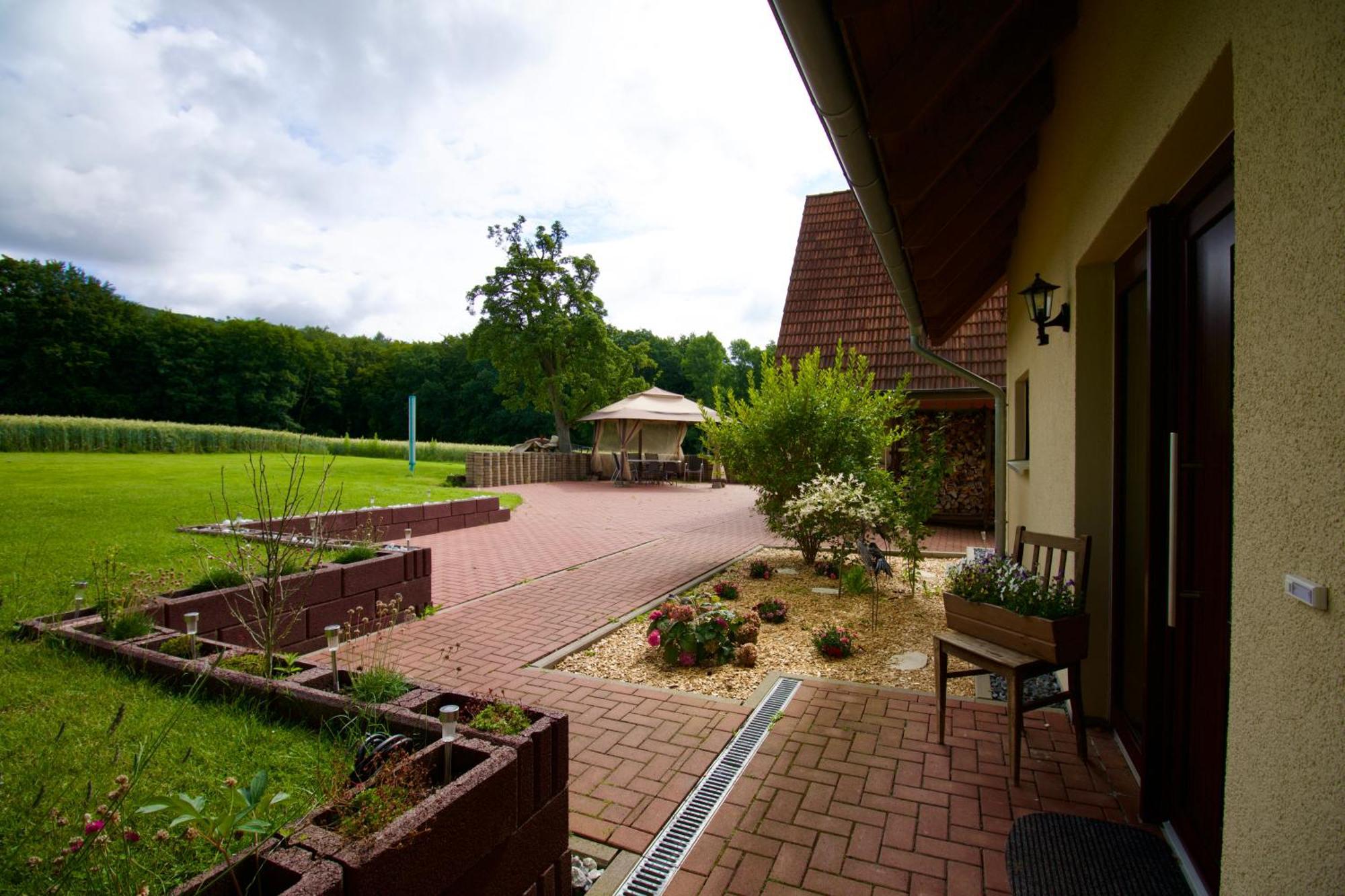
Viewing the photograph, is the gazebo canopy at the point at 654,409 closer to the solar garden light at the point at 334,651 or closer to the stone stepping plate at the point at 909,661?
the stone stepping plate at the point at 909,661

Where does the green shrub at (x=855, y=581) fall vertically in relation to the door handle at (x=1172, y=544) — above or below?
below

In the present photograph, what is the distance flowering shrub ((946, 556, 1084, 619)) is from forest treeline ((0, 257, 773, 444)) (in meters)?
3.59

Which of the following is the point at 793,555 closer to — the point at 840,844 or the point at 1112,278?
the point at 1112,278

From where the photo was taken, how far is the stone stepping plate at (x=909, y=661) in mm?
4367

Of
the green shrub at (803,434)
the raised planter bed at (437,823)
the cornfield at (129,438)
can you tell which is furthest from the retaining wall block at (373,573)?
the cornfield at (129,438)

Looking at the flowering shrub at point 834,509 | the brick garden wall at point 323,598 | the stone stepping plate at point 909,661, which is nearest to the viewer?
the brick garden wall at point 323,598

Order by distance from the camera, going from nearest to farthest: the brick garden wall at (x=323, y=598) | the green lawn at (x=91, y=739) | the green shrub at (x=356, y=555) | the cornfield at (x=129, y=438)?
1. the green lawn at (x=91, y=739)
2. the brick garden wall at (x=323, y=598)
3. the green shrub at (x=356, y=555)
4. the cornfield at (x=129, y=438)

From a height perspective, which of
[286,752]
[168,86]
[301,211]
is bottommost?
[286,752]

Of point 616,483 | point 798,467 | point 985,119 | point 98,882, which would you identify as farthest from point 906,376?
point 616,483

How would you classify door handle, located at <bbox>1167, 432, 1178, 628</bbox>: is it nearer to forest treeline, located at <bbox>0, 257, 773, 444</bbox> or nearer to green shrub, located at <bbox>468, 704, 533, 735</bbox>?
green shrub, located at <bbox>468, 704, 533, 735</bbox>

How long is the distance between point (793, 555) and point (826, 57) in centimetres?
703

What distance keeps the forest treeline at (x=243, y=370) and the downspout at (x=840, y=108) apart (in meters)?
2.84

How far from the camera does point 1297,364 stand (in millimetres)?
1242

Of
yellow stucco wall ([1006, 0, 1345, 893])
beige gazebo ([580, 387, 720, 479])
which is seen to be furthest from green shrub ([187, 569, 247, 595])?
beige gazebo ([580, 387, 720, 479])
